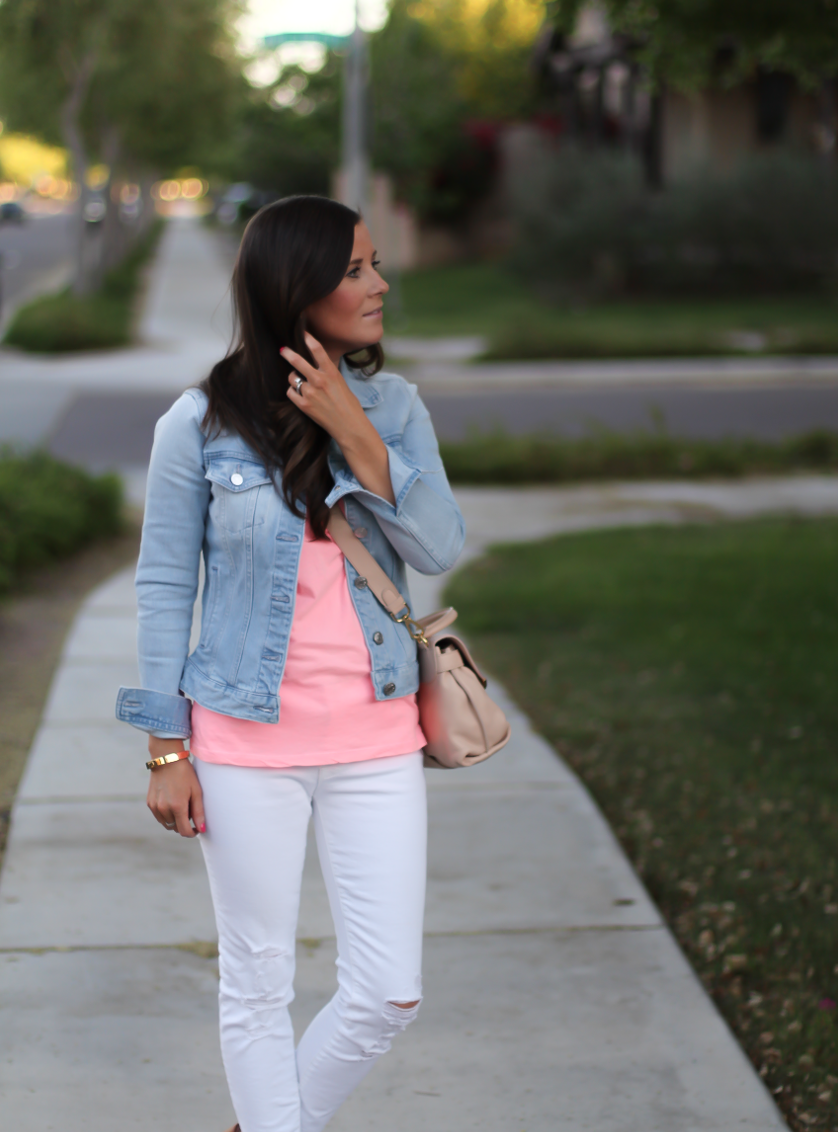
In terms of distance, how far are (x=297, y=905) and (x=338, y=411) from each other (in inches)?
33.1

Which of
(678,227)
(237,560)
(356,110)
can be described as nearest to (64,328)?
(356,110)

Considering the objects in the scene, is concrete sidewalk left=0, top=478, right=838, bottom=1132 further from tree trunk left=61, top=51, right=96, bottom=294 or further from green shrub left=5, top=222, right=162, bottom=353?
tree trunk left=61, top=51, right=96, bottom=294

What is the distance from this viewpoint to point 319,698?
2.22 m

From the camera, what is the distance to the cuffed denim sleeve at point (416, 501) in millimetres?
2227

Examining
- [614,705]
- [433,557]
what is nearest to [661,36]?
[614,705]

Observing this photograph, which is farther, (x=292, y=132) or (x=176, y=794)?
(x=292, y=132)

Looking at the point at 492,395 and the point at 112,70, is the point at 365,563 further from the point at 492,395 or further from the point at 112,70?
the point at 112,70

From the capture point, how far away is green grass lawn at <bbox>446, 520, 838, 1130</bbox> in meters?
3.46

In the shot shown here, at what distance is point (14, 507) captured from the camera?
764 cm

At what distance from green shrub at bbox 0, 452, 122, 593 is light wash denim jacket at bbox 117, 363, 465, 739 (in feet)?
15.3

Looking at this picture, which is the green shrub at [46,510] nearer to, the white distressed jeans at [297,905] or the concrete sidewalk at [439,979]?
the concrete sidewalk at [439,979]

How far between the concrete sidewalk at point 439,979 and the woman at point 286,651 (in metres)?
0.72

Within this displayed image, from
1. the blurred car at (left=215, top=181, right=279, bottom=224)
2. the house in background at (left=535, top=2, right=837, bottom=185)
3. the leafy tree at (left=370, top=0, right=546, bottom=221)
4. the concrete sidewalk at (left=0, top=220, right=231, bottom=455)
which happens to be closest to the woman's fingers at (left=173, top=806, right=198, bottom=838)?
the concrete sidewalk at (left=0, top=220, right=231, bottom=455)

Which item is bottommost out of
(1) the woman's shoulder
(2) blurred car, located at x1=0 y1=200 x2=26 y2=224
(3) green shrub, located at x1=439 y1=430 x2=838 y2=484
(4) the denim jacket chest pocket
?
(2) blurred car, located at x1=0 y1=200 x2=26 y2=224
